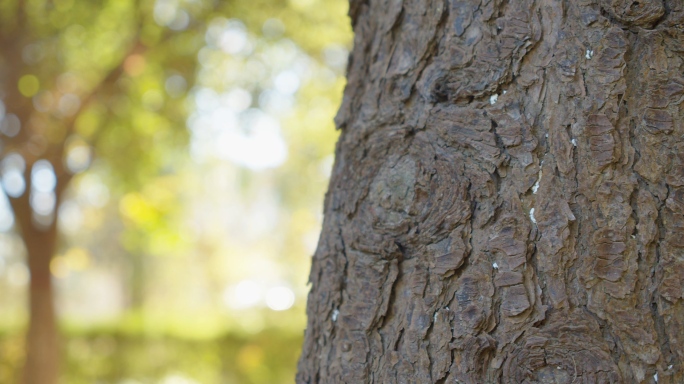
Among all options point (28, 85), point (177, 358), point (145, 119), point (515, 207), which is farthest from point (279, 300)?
point (515, 207)

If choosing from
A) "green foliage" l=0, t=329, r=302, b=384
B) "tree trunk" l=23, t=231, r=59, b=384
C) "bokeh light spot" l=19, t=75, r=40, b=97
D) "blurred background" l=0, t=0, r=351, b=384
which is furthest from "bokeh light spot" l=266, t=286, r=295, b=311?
"bokeh light spot" l=19, t=75, r=40, b=97

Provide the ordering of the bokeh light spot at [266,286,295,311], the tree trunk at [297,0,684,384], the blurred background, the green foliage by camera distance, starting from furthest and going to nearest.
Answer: the bokeh light spot at [266,286,295,311], the green foliage, the blurred background, the tree trunk at [297,0,684,384]

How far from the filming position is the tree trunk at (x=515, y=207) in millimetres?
825

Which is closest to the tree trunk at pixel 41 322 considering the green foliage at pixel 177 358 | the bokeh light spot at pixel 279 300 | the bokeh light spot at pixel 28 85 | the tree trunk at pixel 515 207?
the bokeh light spot at pixel 28 85

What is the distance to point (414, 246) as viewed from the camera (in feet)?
3.16

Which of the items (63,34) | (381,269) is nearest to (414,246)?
(381,269)

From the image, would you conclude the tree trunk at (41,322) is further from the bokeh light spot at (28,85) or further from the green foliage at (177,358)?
the green foliage at (177,358)

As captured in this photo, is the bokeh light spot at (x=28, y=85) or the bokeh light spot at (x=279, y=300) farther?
the bokeh light spot at (x=279, y=300)

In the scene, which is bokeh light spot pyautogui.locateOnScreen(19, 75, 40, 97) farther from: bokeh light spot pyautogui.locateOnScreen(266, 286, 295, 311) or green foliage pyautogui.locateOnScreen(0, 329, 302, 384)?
bokeh light spot pyautogui.locateOnScreen(266, 286, 295, 311)

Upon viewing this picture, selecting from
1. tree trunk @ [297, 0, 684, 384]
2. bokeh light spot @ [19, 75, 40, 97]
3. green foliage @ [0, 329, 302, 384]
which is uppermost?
bokeh light spot @ [19, 75, 40, 97]

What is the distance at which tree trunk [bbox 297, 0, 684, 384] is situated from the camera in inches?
32.5

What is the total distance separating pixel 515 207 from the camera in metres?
0.89

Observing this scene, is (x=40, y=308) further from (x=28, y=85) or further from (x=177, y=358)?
(x=177, y=358)

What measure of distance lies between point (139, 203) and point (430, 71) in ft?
23.9
